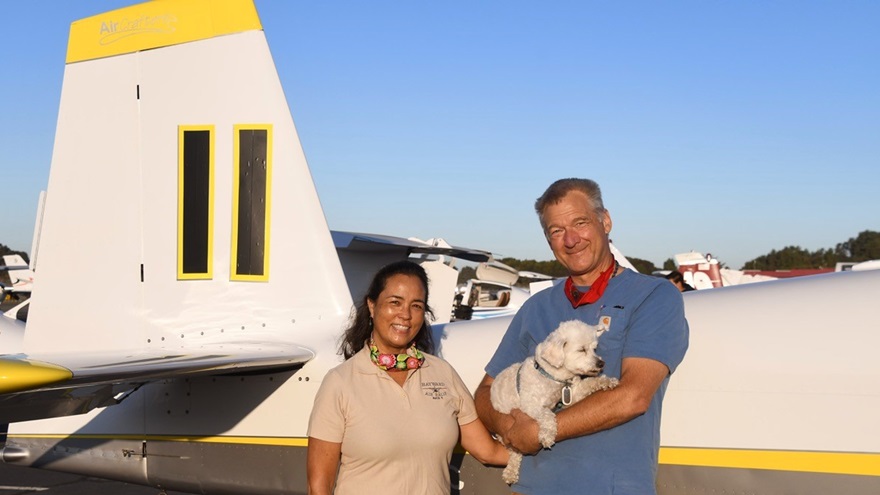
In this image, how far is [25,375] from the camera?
2232 mm

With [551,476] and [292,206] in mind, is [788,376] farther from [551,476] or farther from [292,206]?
[292,206]

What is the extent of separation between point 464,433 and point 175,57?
2.71 meters

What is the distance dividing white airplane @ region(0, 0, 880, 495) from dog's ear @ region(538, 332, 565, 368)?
1.00m

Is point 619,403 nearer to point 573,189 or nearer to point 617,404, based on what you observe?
point 617,404

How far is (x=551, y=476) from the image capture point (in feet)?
8.04

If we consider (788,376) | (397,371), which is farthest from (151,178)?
(788,376)

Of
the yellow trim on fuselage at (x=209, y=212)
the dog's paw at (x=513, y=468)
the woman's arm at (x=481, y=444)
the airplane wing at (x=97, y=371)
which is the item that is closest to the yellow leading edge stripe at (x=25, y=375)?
the airplane wing at (x=97, y=371)

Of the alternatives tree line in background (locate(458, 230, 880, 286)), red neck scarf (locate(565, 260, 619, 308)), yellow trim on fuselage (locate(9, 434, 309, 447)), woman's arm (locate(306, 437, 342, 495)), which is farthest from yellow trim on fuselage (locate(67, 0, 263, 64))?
tree line in background (locate(458, 230, 880, 286))

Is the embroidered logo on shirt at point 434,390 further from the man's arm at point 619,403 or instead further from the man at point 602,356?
the man's arm at point 619,403

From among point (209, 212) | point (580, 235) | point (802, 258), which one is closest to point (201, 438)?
point (209, 212)

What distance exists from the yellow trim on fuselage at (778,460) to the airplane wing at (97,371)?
5.28ft

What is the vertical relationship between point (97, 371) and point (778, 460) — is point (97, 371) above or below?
above

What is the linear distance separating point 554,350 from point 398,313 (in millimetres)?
508

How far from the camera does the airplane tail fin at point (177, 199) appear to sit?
13.5 feet
